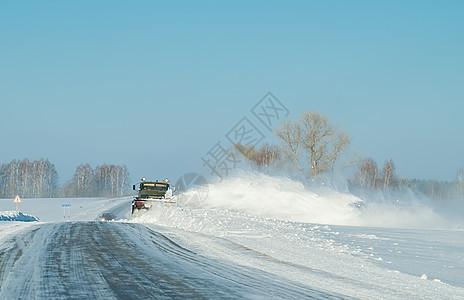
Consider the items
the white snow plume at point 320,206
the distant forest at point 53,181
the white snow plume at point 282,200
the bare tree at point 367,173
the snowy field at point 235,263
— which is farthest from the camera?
the distant forest at point 53,181

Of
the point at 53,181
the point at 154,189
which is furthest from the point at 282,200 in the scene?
the point at 53,181

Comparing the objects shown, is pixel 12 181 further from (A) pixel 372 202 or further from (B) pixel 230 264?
(B) pixel 230 264

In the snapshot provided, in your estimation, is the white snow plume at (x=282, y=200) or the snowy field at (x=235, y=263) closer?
the snowy field at (x=235, y=263)

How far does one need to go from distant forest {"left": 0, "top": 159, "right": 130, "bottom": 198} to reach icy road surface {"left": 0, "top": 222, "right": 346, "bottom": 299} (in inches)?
4024

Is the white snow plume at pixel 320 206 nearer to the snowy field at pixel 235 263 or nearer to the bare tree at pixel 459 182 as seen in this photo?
the snowy field at pixel 235 263

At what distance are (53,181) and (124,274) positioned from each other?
121 metres

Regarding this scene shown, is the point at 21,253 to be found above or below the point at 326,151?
below

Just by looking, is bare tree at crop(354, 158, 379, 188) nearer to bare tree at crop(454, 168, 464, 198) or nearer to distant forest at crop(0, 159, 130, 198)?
bare tree at crop(454, 168, 464, 198)

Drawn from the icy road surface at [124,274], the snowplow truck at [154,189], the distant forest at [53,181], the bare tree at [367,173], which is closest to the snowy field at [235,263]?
the icy road surface at [124,274]

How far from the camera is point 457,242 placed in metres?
16.2

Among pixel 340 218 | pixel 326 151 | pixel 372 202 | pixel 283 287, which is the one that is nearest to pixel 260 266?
pixel 283 287

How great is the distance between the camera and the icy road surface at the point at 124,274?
657 centimetres

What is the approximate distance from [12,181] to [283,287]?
11736 centimetres

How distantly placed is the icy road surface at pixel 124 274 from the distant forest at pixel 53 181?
102 meters
